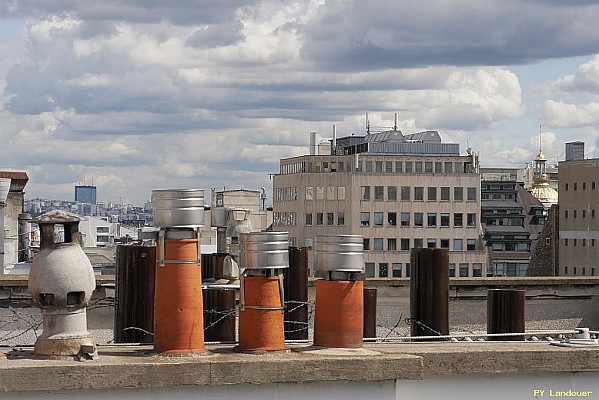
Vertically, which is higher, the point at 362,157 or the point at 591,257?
the point at 362,157

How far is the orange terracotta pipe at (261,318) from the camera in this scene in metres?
9.37

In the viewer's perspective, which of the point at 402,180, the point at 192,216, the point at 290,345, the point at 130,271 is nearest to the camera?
the point at 192,216

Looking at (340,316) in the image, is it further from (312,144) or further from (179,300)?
(312,144)

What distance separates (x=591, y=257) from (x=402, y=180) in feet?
75.0

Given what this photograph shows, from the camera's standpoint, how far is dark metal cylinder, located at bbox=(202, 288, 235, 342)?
10.9 metres

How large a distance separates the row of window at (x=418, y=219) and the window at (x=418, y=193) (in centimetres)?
164

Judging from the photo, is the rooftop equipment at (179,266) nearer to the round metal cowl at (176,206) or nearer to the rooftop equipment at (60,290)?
the round metal cowl at (176,206)

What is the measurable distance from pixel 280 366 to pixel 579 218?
466 ft

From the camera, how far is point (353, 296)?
9.73 meters

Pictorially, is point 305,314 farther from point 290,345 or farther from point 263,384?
point 263,384

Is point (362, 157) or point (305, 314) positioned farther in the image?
point (362, 157)

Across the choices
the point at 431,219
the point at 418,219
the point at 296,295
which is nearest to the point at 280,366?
the point at 296,295

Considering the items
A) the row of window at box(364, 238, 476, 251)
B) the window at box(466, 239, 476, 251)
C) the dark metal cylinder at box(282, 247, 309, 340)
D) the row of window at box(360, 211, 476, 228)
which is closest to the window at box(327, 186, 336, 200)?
the row of window at box(360, 211, 476, 228)

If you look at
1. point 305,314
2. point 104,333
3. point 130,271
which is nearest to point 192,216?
point 130,271
